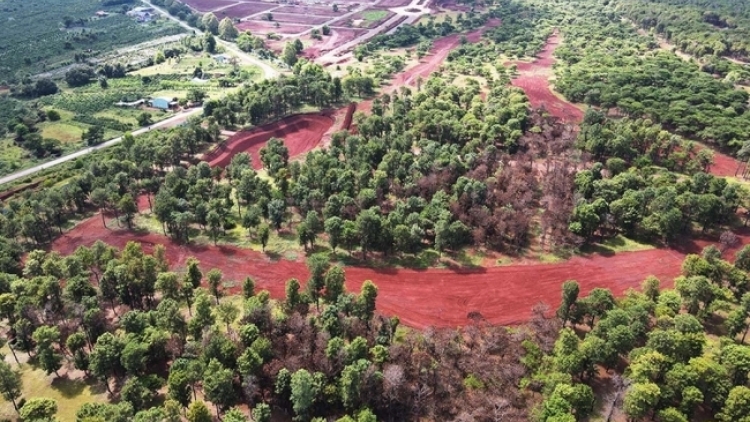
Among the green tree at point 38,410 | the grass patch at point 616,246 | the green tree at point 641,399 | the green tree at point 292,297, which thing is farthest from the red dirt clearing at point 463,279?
the green tree at point 38,410

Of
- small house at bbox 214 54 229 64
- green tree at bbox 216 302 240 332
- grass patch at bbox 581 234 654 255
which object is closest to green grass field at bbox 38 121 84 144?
small house at bbox 214 54 229 64

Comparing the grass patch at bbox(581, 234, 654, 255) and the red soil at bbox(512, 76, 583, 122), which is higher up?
the red soil at bbox(512, 76, 583, 122)

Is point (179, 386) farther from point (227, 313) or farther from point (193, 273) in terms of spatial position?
point (193, 273)

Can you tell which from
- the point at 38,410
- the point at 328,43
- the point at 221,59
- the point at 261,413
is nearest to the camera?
the point at 261,413

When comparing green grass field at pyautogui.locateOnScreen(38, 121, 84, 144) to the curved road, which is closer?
the curved road

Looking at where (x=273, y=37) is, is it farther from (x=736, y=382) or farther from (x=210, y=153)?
(x=736, y=382)

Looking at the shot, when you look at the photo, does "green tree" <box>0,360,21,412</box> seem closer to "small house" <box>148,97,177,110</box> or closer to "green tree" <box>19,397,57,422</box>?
"green tree" <box>19,397,57,422</box>

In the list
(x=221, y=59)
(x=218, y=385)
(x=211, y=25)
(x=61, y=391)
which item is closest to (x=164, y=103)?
(x=221, y=59)
